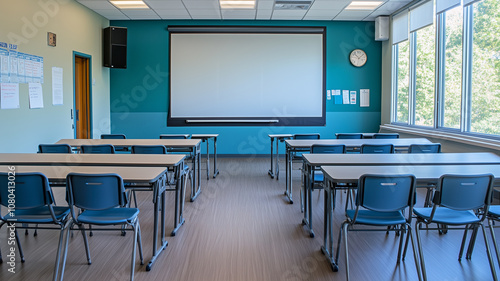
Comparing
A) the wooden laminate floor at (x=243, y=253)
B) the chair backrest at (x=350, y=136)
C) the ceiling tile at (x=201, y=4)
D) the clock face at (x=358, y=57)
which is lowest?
the wooden laminate floor at (x=243, y=253)

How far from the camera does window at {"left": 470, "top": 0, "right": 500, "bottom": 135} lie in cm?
508

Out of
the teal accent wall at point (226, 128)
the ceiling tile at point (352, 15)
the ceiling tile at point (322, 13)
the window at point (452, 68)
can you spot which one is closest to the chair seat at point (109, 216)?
the window at point (452, 68)

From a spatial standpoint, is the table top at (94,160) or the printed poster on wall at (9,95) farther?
the printed poster on wall at (9,95)

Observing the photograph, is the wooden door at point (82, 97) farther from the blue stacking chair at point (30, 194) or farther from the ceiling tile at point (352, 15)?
the ceiling tile at point (352, 15)

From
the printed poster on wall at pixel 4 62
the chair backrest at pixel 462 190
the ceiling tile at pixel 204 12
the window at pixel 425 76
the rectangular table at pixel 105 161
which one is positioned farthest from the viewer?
the ceiling tile at pixel 204 12

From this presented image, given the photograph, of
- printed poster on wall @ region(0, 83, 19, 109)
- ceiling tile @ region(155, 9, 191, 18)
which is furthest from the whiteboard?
printed poster on wall @ region(0, 83, 19, 109)

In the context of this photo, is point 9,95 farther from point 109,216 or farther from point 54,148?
point 109,216

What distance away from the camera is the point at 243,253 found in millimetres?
3211

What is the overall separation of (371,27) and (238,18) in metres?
3.17

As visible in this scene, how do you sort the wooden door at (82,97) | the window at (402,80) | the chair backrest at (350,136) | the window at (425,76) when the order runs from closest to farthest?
the chair backrest at (350,136) → the window at (425,76) → the wooden door at (82,97) → the window at (402,80)

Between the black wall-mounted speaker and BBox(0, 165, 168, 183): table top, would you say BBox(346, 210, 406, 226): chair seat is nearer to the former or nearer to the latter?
BBox(0, 165, 168, 183): table top

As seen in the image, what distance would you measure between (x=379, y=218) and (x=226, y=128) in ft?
21.3

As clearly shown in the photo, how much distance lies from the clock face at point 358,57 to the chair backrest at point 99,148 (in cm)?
629

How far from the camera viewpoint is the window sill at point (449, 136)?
502 cm
